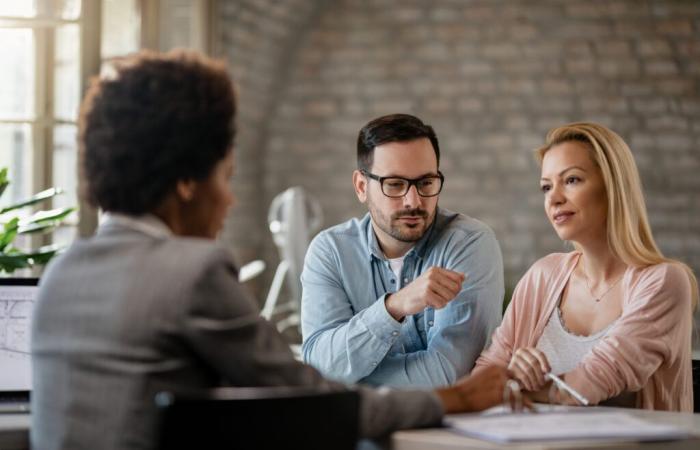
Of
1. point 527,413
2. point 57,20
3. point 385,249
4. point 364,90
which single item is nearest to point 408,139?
point 385,249

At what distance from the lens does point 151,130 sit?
4.57ft

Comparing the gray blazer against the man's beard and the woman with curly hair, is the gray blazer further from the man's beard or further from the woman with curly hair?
the man's beard

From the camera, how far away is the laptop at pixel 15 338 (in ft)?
6.76

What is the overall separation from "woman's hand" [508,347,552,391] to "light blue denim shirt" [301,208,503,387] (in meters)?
0.37

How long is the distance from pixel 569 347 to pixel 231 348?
1.06m

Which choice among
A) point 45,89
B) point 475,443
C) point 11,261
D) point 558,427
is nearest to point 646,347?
point 558,427

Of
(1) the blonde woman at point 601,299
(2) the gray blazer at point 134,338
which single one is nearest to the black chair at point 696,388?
(1) the blonde woman at point 601,299

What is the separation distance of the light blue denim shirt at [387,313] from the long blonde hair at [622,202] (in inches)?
14.3

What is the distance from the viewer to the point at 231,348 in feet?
4.42

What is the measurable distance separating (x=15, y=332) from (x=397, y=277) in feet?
2.99

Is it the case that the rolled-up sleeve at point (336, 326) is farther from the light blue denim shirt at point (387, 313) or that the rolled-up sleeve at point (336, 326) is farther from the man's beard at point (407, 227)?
the man's beard at point (407, 227)

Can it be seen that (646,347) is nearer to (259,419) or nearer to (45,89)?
(259,419)

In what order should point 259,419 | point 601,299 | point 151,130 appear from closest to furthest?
point 259,419, point 151,130, point 601,299

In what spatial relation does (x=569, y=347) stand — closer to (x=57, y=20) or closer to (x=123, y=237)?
(x=123, y=237)
